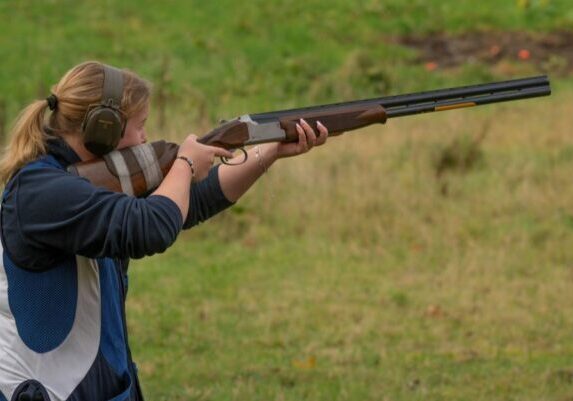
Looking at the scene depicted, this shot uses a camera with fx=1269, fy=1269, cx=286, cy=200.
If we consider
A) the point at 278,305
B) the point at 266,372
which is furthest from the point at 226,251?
the point at 266,372

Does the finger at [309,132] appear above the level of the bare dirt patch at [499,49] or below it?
below

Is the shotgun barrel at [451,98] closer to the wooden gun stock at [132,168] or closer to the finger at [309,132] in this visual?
the finger at [309,132]

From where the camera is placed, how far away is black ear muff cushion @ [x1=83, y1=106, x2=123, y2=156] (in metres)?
3.96

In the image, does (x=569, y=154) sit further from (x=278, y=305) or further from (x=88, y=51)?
(x=88, y=51)

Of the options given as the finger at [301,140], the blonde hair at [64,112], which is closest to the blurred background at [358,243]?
the finger at [301,140]

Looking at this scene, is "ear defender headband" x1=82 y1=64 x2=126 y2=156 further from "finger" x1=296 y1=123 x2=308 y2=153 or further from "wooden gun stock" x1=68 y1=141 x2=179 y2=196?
"finger" x1=296 y1=123 x2=308 y2=153

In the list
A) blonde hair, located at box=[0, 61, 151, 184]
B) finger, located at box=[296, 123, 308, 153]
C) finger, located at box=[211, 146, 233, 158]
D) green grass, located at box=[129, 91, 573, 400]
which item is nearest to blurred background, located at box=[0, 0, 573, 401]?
green grass, located at box=[129, 91, 573, 400]

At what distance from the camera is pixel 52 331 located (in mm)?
4008

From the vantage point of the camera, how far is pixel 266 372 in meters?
7.33

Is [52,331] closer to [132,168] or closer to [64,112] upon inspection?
[132,168]

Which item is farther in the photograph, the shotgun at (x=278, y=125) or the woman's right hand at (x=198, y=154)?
the woman's right hand at (x=198, y=154)

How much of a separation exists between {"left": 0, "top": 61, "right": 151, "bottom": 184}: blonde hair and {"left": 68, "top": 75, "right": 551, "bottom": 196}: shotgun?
14 centimetres

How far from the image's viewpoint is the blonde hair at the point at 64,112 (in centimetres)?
404

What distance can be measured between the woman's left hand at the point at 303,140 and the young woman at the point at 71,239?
66cm
